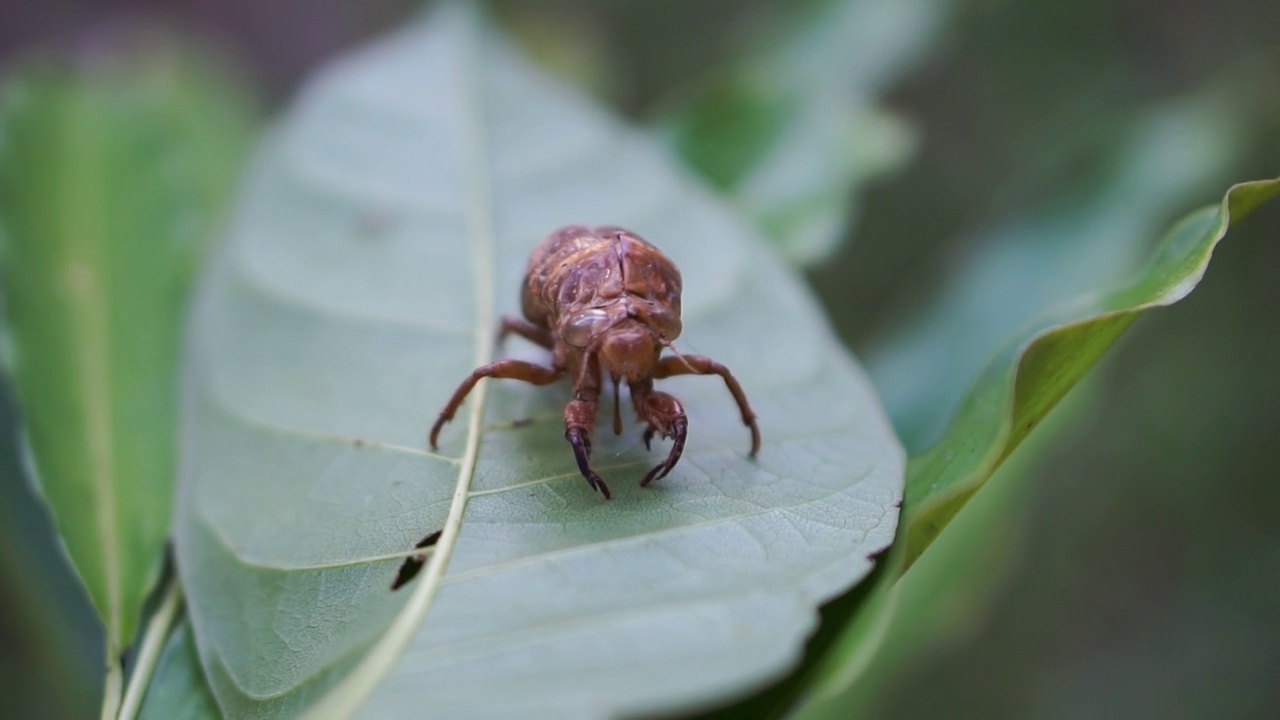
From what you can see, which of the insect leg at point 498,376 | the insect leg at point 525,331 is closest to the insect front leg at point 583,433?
the insect leg at point 498,376

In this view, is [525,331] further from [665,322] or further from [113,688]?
[113,688]

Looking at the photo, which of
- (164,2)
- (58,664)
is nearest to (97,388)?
(58,664)

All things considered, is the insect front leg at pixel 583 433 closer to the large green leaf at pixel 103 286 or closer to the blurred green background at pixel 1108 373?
the large green leaf at pixel 103 286

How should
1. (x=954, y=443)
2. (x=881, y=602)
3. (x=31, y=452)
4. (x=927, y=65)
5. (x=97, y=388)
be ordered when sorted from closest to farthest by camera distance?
(x=881, y=602)
(x=954, y=443)
(x=31, y=452)
(x=97, y=388)
(x=927, y=65)

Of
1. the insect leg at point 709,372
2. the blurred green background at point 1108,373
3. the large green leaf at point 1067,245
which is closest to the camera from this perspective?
the insect leg at point 709,372

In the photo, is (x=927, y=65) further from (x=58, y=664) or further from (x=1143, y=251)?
(x=58, y=664)

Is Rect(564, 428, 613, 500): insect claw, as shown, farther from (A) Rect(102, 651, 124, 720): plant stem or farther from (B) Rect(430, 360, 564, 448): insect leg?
(A) Rect(102, 651, 124, 720): plant stem

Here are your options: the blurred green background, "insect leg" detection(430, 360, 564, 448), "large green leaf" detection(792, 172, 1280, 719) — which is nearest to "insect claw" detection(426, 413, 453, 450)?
"insect leg" detection(430, 360, 564, 448)
